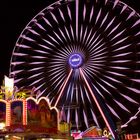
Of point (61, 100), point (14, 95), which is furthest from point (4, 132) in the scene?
point (61, 100)

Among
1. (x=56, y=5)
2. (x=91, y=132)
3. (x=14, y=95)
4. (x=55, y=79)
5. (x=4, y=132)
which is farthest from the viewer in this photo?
(x=56, y=5)

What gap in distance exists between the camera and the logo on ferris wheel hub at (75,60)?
2588cm

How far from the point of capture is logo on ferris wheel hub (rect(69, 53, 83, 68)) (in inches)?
1019

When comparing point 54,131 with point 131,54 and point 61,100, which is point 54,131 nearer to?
point 61,100

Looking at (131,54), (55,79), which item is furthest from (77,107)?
(131,54)

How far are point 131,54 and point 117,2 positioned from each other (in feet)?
12.1

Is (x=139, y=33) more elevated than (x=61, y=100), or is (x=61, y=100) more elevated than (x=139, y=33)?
(x=139, y=33)

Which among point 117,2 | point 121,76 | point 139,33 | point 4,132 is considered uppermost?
point 117,2

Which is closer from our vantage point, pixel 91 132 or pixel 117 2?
pixel 91 132

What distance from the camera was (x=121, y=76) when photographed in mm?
24812

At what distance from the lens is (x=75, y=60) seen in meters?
26.0

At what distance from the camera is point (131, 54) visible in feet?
81.3

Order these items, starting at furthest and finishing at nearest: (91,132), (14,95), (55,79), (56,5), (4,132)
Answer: (56,5) → (55,79) → (91,132) → (14,95) → (4,132)

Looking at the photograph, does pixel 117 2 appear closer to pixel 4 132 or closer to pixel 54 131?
pixel 54 131
